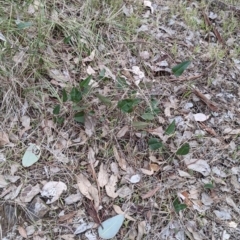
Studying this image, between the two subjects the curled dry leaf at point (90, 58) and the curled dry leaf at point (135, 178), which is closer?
the curled dry leaf at point (135, 178)

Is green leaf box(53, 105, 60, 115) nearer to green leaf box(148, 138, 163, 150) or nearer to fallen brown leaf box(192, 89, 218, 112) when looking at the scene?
green leaf box(148, 138, 163, 150)

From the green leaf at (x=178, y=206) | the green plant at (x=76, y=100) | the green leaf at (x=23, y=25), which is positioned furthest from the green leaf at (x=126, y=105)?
the green leaf at (x=23, y=25)

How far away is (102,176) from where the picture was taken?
1.65 metres

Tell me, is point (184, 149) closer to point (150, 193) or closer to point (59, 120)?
point (150, 193)

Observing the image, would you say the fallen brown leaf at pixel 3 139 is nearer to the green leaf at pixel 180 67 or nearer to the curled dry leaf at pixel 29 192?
the curled dry leaf at pixel 29 192

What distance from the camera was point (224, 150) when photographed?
6.17 feet

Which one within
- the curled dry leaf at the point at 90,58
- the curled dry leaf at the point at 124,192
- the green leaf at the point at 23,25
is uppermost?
the green leaf at the point at 23,25

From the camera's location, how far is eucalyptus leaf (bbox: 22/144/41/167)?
1.58 meters

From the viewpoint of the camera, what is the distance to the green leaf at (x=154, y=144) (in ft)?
5.62

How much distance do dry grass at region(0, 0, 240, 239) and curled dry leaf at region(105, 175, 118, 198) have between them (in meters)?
0.03

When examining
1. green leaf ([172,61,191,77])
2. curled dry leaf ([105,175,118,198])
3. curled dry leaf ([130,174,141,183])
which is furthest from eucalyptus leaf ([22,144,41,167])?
green leaf ([172,61,191,77])

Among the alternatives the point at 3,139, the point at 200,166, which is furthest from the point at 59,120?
the point at 200,166

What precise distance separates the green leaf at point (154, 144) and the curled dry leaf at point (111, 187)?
0.24m

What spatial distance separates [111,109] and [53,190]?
0.51 m
